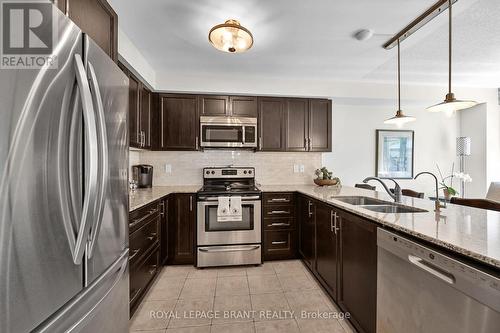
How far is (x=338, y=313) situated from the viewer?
1.93 meters

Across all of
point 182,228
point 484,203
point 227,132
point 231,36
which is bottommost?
point 182,228

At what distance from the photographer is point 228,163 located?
3.57 metres

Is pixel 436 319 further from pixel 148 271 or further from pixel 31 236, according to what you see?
pixel 148 271

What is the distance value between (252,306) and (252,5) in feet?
8.40

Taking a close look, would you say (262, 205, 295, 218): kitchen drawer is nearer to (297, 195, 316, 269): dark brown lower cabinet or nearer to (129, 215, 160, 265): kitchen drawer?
(297, 195, 316, 269): dark brown lower cabinet

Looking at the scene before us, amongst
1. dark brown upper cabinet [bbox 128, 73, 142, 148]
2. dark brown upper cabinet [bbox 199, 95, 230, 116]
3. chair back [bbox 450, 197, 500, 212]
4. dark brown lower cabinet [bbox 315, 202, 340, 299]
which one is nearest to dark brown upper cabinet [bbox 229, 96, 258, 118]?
dark brown upper cabinet [bbox 199, 95, 230, 116]

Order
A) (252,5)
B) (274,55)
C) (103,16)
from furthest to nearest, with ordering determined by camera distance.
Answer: (274,55) < (252,5) < (103,16)

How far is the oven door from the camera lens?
9.23ft

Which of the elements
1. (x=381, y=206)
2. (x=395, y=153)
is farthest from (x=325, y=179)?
(x=395, y=153)

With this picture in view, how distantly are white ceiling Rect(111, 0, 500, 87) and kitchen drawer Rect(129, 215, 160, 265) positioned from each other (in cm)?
186

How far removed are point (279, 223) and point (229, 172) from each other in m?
1.04

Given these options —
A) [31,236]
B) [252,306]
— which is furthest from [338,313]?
[31,236]

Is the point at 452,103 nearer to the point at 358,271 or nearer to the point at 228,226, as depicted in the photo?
the point at 358,271

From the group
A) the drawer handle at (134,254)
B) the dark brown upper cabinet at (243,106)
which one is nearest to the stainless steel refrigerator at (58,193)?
the drawer handle at (134,254)
